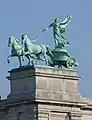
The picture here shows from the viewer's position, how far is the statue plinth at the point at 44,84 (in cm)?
5878

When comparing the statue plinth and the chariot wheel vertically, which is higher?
the chariot wheel

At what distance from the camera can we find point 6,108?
61.0 metres

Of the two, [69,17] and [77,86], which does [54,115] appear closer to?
[77,86]

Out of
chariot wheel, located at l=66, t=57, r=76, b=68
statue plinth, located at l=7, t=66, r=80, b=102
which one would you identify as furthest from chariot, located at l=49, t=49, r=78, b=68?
statue plinth, located at l=7, t=66, r=80, b=102

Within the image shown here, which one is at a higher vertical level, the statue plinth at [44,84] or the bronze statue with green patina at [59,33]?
the bronze statue with green patina at [59,33]

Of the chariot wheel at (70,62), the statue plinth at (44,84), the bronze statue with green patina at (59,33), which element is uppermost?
the bronze statue with green patina at (59,33)

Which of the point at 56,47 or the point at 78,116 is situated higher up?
the point at 56,47

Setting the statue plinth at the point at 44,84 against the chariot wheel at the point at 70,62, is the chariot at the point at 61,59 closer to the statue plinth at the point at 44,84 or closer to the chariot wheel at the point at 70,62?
the chariot wheel at the point at 70,62

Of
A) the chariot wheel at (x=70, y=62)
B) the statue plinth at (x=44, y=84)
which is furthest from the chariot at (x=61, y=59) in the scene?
the statue plinth at (x=44, y=84)

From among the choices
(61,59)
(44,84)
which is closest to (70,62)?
(61,59)

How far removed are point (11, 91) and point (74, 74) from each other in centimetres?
498

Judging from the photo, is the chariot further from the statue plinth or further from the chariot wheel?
the statue plinth

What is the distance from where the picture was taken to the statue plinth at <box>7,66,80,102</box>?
193 feet

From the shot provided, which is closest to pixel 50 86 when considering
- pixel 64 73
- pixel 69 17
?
pixel 64 73
